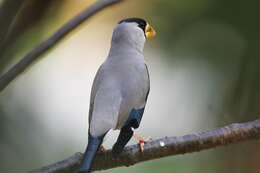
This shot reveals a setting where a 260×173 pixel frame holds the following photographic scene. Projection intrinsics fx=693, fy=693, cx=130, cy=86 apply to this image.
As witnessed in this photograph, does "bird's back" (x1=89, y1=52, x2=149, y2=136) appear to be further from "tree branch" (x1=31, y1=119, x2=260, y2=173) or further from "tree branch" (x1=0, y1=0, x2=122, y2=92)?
"tree branch" (x1=0, y1=0, x2=122, y2=92)

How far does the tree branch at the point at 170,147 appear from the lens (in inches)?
50.1

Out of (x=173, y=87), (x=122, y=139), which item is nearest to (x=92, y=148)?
(x=122, y=139)

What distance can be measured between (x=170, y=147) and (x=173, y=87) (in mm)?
1375

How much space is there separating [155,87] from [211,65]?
283 millimetres

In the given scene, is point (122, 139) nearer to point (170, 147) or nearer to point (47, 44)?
point (170, 147)

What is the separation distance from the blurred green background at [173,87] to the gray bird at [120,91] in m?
0.23

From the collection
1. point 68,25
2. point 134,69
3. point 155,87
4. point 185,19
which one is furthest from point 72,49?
point 68,25

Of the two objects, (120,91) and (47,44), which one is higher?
(47,44)

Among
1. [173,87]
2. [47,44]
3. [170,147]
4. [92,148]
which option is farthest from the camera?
[173,87]

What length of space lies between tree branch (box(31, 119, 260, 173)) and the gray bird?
1.0 inches

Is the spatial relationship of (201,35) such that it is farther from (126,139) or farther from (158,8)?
(126,139)

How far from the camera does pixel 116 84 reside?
4.40 feet

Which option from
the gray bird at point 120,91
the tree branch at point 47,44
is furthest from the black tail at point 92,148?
the tree branch at point 47,44

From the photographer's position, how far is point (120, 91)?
1.32 meters
